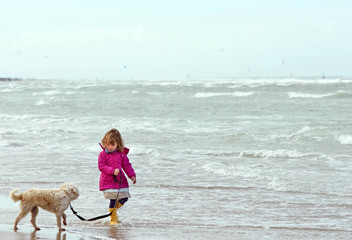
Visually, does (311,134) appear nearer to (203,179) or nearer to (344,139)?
(344,139)

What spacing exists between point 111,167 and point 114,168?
36 millimetres

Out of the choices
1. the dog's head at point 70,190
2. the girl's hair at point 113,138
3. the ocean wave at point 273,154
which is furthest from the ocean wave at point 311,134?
the dog's head at point 70,190

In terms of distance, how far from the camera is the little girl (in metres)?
5.80

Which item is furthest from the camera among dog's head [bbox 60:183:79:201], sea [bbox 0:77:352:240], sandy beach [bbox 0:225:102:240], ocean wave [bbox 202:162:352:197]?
ocean wave [bbox 202:162:352:197]

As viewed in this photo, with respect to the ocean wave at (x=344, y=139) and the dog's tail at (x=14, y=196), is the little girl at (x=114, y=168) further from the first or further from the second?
the ocean wave at (x=344, y=139)

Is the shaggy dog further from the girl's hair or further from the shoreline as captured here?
the girl's hair

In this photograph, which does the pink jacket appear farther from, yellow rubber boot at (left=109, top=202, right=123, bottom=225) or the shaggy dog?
the shaggy dog

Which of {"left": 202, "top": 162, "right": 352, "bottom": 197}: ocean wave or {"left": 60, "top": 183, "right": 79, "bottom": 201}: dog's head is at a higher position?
{"left": 60, "top": 183, "right": 79, "bottom": 201}: dog's head

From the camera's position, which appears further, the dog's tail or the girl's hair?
the girl's hair

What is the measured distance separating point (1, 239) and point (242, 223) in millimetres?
2709

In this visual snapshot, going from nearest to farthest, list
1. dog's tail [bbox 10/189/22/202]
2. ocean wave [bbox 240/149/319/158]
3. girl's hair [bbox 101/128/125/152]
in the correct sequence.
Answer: dog's tail [bbox 10/189/22/202] < girl's hair [bbox 101/128/125/152] < ocean wave [bbox 240/149/319/158]

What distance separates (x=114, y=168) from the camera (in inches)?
229

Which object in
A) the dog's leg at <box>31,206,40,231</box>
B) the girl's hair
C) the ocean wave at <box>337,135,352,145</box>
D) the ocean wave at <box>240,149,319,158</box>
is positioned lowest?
the ocean wave at <box>337,135,352,145</box>

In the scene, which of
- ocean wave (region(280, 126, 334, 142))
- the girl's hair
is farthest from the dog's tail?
ocean wave (region(280, 126, 334, 142))
